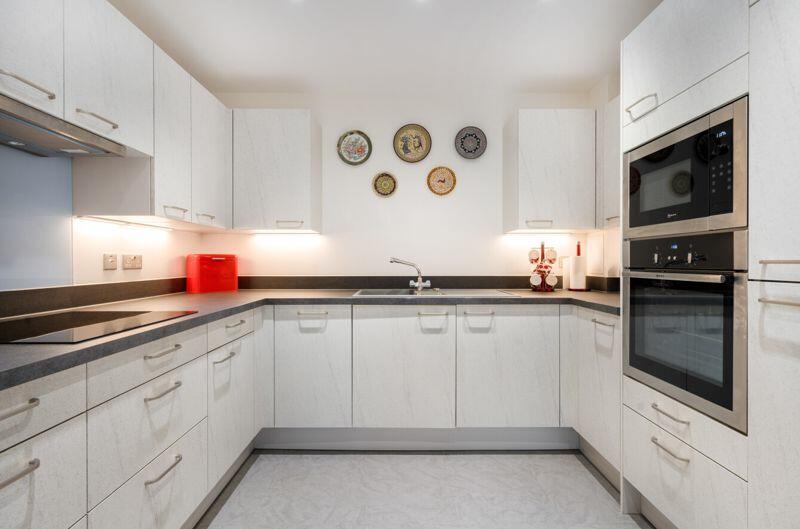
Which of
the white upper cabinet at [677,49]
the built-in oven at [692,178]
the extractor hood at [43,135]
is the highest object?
the white upper cabinet at [677,49]

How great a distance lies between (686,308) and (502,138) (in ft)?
6.50

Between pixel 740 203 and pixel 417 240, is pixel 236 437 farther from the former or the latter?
pixel 740 203

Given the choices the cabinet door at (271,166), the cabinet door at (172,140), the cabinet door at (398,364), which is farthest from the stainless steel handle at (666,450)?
the cabinet door at (172,140)

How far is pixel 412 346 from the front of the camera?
2.42 m

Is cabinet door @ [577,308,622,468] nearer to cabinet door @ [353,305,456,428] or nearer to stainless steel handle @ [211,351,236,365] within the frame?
cabinet door @ [353,305,456,428]

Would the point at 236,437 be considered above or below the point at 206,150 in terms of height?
below

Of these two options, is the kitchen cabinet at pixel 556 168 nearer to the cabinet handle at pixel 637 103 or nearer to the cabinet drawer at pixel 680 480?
the cabinet handle at pixel 637 103

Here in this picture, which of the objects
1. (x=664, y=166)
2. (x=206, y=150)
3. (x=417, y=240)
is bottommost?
Answer: (x=417, y=240)

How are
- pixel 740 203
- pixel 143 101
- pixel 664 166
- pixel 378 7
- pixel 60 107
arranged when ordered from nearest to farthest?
pixel 740 203, pixel 60 107, pixel 664 166, pixel 143 101, pixel 378 7

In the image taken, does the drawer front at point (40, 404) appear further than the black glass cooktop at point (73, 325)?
No

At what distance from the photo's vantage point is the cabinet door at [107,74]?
4.65ft

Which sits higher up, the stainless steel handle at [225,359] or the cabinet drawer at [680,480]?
the stainless steel handle at [225,359]

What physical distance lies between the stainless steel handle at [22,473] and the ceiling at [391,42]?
2027 millimetres

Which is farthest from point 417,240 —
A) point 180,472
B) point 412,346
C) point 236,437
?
point 180,472
